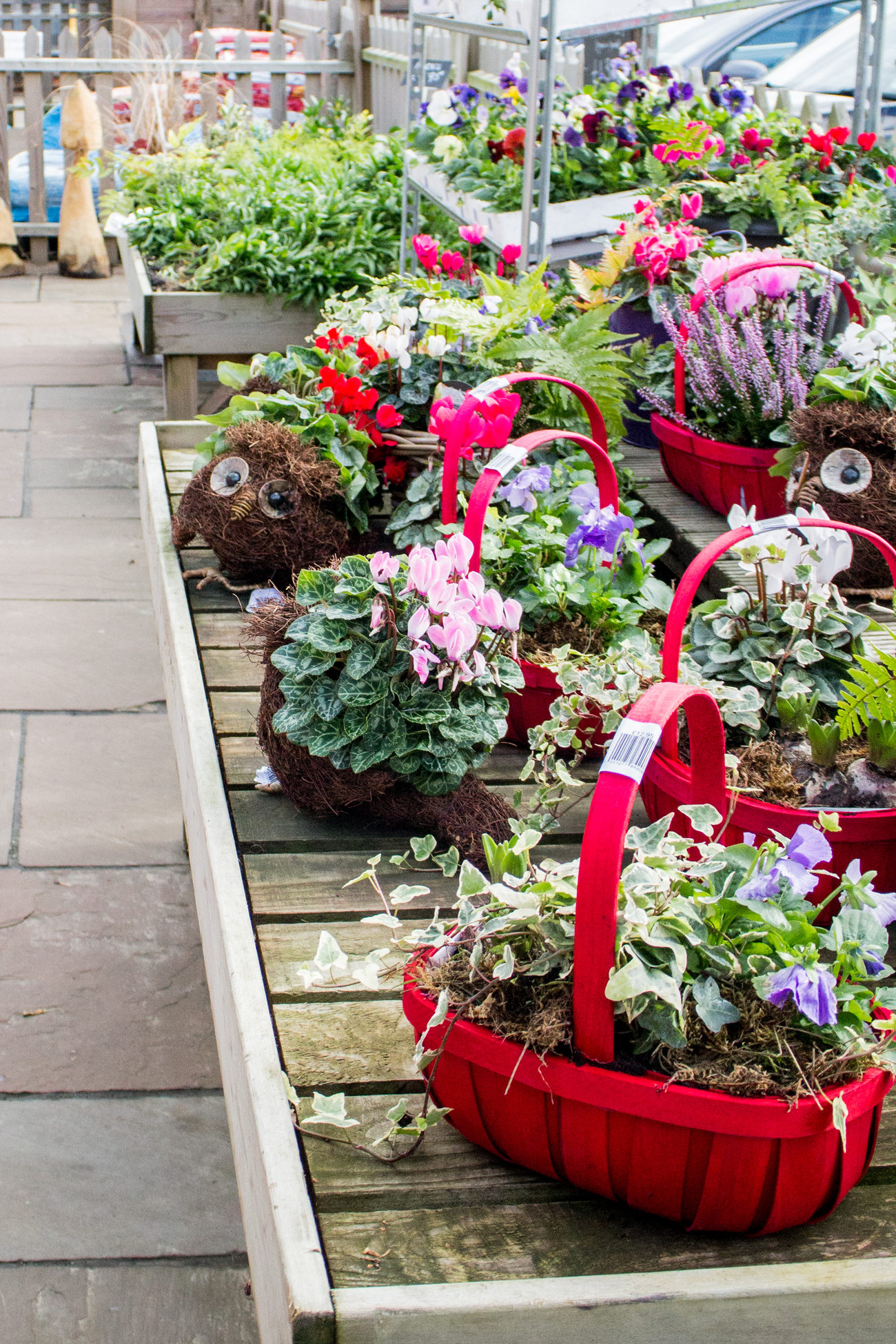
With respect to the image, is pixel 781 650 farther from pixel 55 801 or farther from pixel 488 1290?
pixel 55 801

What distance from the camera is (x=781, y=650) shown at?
1647 millimetres

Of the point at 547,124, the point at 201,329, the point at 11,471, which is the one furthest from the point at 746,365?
the point at 11,471

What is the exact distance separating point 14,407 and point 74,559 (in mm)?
1609

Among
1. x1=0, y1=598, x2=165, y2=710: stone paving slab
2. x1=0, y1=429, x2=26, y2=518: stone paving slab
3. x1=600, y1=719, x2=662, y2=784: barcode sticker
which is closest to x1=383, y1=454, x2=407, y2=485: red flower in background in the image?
x1=0, y1=598, x2=165, y2=710: stone paving slab

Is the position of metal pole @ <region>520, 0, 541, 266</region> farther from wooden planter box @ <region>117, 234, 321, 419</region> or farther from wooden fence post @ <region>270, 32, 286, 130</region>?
wooden fence post @ <region>270, 32, 286, 130</region>

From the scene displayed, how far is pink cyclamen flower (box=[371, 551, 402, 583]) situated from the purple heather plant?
3.38 feet

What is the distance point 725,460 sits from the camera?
2.36 metres

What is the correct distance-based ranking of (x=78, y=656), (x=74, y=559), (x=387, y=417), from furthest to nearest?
1. (x=74, y=559)
2. (x=78, y=656)
3. (x=387, y=417)

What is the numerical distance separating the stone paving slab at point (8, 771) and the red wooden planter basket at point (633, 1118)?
184cm

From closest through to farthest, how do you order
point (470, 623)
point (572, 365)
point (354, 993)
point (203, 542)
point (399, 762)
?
1. point (354, 993)
2. point (470, 623)
3. point (399, 762)
4. point (572, 365)
5. point (203, 542)

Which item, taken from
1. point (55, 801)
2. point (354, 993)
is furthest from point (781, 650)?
point (55, 801)

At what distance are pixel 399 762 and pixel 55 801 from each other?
1513 mm

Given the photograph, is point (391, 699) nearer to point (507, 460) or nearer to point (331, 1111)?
point (507, 460)

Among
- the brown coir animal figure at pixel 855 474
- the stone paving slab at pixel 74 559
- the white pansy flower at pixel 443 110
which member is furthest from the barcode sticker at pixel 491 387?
the white pansy flower at pixel 443 110
